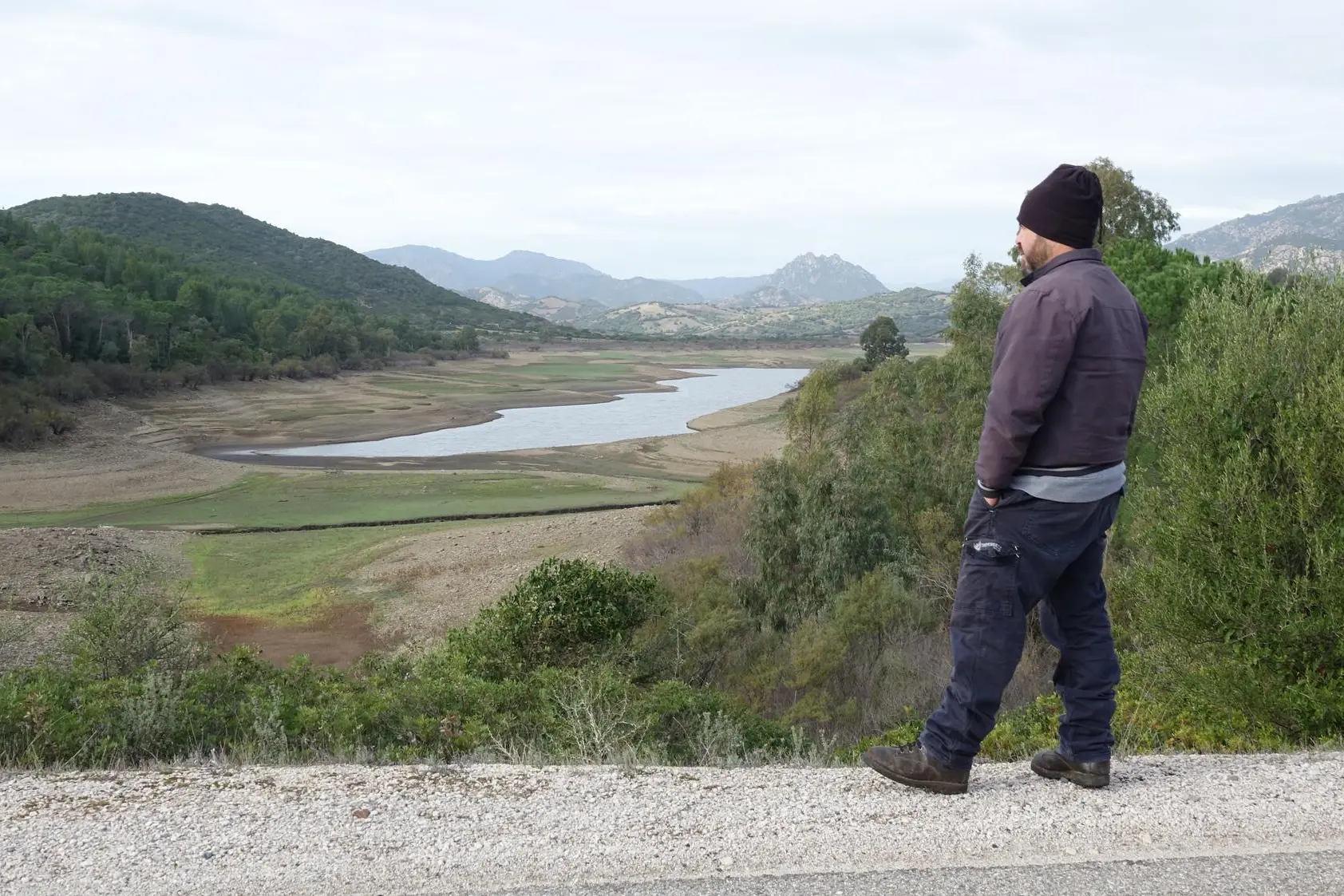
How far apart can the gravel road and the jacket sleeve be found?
4.20 ft

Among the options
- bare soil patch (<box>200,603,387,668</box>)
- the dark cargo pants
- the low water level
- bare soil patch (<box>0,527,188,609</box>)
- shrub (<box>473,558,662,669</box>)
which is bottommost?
bare soil patch (<box>200,603,387,668</box>)

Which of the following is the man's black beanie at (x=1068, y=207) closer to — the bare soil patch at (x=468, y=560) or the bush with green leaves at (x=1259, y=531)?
the bush with green leaves at (x=1259, y=531)

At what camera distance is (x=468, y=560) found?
1198 inches

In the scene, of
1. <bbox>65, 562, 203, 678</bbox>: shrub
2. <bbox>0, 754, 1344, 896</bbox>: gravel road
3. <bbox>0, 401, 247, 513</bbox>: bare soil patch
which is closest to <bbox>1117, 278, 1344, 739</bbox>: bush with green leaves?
<bbox>0, 754, 1344, 896</bbox>: gravel road

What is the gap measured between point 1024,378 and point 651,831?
2.11 meters

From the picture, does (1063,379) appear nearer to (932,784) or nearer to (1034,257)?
(1034,257)

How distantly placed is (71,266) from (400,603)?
7872 cm

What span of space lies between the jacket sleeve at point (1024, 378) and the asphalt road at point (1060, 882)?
1.34 m

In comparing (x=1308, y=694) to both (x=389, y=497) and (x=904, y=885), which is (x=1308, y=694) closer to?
(x=904, y=885)

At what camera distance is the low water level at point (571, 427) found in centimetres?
5541

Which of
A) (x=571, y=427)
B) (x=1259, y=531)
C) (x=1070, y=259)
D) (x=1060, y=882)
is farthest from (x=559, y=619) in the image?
(x=571, y=427)

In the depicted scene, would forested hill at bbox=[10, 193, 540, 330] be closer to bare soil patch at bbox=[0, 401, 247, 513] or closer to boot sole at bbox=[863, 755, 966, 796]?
bare soil patch at bbox=[0, 401, 247, 513]

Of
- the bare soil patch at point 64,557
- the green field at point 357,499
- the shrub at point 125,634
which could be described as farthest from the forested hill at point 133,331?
the shrub at point 125,634

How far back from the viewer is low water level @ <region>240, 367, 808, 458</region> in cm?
5541
